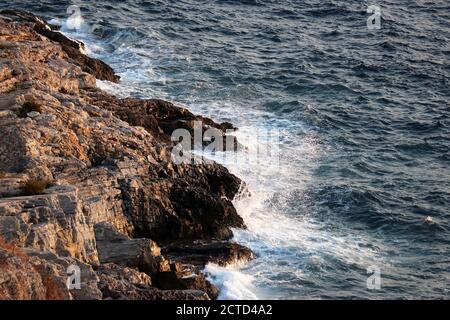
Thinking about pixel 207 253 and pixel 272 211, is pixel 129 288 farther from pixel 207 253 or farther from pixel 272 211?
pixel 272 211

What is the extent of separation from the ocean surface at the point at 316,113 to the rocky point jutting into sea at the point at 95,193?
236 cm

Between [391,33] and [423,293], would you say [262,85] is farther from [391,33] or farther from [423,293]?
[423,293]

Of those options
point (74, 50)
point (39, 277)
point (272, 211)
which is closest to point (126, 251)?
point (39, 277)

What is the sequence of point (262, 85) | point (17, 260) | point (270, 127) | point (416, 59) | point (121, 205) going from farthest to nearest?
point (416, 59) < point (262, 85) < point (270, 127) < point (121, 205) < point (17, 260)

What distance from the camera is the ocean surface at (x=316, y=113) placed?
36.5 meters

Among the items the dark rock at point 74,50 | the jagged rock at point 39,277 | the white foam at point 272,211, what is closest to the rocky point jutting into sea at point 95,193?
the jagged rock at point 39,277

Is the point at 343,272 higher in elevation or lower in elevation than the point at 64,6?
lower

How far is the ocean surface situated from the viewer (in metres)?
36.5

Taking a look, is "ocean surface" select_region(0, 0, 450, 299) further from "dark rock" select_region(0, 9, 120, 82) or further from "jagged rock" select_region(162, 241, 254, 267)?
"dark rock" select_region(0, 9, 120, 82)

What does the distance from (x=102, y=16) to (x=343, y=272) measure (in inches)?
1588
